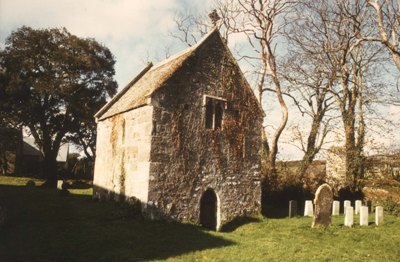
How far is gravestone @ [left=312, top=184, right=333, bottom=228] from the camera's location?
1483 cm

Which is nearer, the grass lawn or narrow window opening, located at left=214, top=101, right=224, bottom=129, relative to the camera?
the grass lawn

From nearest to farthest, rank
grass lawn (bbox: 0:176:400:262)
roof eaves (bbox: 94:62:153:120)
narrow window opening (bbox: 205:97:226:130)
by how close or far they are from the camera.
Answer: grass lawn (bbox: 0:176:400:262)
narrow window opening (bbox: 205:97:226:130)
roof eaves (bbox: 94:62:153:120)

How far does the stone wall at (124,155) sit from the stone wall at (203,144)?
1.38ft

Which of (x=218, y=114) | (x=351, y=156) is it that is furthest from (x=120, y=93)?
(x=351, y=156)

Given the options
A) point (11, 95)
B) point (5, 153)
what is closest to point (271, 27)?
point (11, 95)

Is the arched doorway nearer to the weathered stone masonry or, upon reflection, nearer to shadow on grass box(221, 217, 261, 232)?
the weathered stone masonry

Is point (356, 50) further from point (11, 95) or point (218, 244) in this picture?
point (11, 95)

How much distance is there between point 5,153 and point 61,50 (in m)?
18.5

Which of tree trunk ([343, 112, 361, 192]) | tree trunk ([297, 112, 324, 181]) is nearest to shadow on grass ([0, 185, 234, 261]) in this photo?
tree trunk ([297, 112, 324, 181])

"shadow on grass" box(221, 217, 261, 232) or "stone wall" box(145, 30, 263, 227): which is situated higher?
"stone wall" box(145, 30, 263, 227)

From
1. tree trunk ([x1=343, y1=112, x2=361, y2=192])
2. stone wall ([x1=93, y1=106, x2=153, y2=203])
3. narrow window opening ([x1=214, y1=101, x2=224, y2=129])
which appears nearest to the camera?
stone wall ([x1=93, y1=106, x2=153, y2=203])

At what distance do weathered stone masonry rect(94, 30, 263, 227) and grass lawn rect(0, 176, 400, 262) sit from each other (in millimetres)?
1153

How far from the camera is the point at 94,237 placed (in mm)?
11664

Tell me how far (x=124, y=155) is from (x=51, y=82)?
77.6 ft
